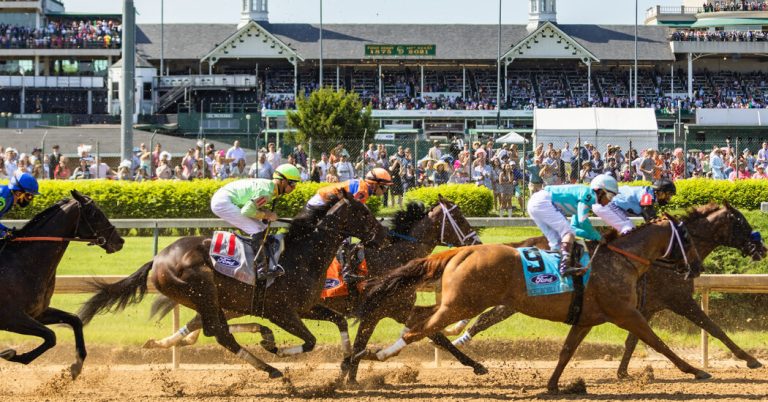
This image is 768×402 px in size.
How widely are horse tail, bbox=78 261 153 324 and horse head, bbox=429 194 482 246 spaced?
2472 mm

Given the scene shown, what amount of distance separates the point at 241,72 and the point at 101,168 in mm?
29589

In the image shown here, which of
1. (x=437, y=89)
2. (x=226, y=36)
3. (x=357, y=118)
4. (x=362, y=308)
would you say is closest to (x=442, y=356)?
(x=362, y=308)

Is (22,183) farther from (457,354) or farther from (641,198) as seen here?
(641,198)

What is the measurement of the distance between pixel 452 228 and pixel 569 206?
1.27 m

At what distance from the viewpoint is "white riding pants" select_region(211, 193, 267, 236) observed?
8859mm

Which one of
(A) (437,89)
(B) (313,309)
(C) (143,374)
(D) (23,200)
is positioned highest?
(A) (437,89)

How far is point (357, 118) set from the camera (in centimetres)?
3722

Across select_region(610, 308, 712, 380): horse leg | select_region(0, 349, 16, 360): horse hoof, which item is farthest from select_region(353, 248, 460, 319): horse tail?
select_region(0, 349, 16, 360): horse hoof

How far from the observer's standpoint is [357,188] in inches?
378

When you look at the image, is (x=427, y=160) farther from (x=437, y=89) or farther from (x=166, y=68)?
(x=166, y=68)

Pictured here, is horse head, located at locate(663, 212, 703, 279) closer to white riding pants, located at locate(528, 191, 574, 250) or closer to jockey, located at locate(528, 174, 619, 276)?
jockey, located at locate(528, 174, 619, 276)

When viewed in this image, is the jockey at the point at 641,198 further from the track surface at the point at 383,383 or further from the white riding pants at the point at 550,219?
the track surface at the point at 383,383

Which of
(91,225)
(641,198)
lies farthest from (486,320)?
(91,225)

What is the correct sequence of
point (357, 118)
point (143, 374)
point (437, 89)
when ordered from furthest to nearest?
point (437, 89), point (357, 118), point (143, 374)
